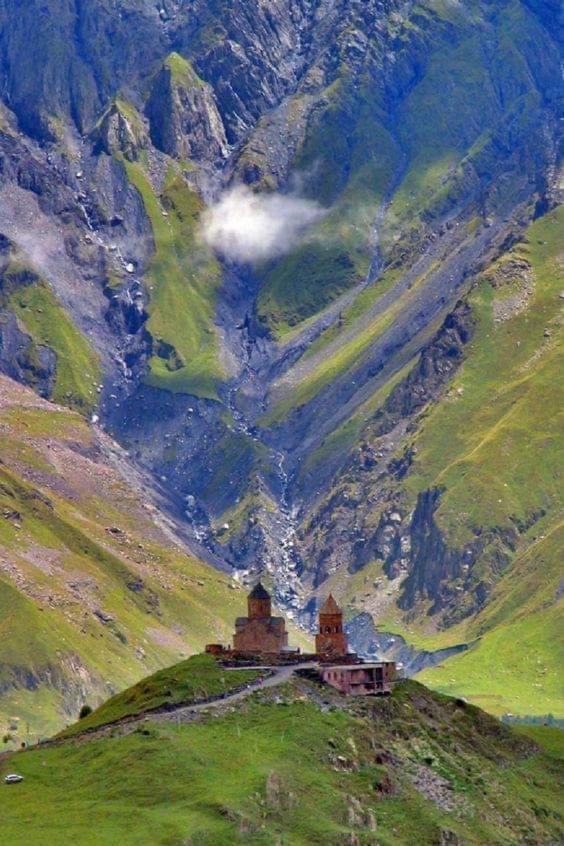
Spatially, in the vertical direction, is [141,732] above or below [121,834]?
above

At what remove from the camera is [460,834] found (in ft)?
647

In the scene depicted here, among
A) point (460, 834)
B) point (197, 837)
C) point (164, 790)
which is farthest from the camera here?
point (460, 834)

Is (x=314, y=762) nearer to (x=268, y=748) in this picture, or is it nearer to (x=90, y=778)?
(x=268, y=748)

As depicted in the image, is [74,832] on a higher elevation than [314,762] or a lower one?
lower

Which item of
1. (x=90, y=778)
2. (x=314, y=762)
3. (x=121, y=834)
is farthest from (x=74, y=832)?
(x=314, y=762)

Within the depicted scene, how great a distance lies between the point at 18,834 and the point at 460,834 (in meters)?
42.1

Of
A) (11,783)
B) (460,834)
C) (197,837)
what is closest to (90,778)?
(11,783)

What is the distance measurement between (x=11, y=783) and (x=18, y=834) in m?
17.5

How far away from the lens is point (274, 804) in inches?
7308

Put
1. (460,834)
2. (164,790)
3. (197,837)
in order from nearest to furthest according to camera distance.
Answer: (197,837)
(164,790)
(460,834)

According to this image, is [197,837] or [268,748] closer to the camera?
[197,837]

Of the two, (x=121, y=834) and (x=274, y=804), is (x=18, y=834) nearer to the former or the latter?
(x=121, y=834)

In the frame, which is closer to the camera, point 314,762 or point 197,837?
point 197,837

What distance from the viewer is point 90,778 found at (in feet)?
626
